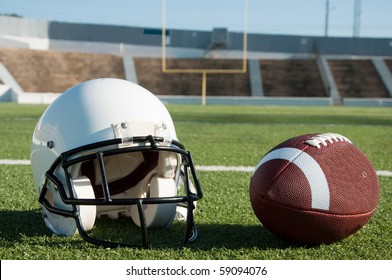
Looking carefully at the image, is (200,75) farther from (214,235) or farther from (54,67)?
(214,235)

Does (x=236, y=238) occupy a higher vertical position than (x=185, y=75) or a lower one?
higher

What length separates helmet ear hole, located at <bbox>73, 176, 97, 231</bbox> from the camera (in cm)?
202

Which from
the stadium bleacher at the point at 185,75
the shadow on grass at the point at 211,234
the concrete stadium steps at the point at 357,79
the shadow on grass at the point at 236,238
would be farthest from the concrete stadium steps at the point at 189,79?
the shadow on grass at the point at 236,238

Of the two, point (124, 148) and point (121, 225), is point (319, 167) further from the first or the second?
Result: point (121, 225)

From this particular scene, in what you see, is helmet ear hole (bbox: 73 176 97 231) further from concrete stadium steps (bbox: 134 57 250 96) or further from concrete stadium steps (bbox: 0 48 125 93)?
concrete stadium steps (bbox: 134 57 250 96)

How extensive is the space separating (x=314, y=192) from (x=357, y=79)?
32484 millimetres

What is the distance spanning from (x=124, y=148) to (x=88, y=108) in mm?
242

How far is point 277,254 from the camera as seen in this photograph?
78.1 inches

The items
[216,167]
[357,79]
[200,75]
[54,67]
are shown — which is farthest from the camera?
[200,75]

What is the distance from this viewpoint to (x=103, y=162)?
216cm

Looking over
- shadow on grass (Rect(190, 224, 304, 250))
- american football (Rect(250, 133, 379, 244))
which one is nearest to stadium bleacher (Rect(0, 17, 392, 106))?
shadow on grass (Rect(190, 224, 304, 250))

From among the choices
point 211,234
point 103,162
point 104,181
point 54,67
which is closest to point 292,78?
point 54,67

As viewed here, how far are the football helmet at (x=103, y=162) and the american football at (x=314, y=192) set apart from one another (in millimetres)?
292

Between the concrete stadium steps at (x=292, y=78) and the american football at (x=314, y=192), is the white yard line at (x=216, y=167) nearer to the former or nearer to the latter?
the american football at (x=314, y=192)
